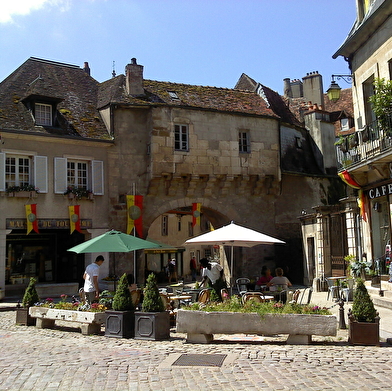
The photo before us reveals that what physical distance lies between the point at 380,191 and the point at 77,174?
37.8ft

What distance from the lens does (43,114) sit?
20469 mm

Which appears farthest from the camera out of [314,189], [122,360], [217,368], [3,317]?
[314,189]

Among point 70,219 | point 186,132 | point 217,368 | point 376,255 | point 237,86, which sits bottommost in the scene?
point 217,368

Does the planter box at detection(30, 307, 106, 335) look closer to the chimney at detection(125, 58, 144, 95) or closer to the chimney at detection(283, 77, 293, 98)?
the chimney at detection(125, 58, 144, 95)

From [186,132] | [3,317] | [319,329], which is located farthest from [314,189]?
[319,329]

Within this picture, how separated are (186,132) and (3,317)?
11.3 m

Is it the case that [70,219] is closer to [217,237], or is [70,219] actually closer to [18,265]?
[18,265]

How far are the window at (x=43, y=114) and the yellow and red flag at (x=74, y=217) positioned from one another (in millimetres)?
3463

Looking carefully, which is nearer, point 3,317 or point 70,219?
point 3,317

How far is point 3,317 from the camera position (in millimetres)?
13688

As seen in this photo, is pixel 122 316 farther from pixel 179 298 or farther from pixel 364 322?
pixel 364 322

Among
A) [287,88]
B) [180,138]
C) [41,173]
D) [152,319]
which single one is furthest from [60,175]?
[287,88]

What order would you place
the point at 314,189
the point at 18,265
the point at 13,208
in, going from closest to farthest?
the point at 13,208
the point at 18,265
the point at 314,189

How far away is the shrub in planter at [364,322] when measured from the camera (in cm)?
815
